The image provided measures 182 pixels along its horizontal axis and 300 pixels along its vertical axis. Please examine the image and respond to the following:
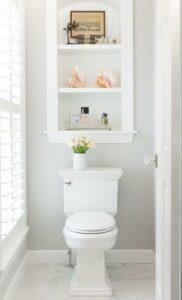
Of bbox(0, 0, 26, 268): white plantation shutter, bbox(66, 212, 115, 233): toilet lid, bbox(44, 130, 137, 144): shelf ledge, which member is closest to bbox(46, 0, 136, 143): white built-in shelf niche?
bbox(44, 130, 137, 144): shelf ledge

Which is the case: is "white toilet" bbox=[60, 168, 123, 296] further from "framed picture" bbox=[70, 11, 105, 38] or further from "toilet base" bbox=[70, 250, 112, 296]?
"framed picture" bbox=[70, 11, 105, 38]

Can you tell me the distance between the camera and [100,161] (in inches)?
128

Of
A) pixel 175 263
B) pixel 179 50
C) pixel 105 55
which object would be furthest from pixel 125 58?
pixel 175 263

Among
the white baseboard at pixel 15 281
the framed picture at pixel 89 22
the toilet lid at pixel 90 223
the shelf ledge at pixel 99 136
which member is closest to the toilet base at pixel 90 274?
the toilet lid at pixel 90 223

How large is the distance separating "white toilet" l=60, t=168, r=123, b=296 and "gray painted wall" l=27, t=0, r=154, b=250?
0.24m

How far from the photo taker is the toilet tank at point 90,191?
298 centimetres

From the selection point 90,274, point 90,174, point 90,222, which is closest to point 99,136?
point 90,174

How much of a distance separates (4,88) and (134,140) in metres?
1.28

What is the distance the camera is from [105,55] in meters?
3.36

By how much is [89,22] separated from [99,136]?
102 cm

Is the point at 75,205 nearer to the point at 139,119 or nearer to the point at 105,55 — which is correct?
the point at 139,119

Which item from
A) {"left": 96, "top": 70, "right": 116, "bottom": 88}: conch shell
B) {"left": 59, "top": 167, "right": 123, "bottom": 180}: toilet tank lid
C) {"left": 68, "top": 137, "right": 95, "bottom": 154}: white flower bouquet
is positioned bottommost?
{"left": 59, "top": 167, "right": 123, "bottom": 180}: toilet tank lid

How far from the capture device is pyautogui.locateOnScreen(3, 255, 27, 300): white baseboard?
2.47m

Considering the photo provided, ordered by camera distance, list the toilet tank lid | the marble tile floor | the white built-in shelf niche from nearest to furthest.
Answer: the marble tile floor → the toilet tank lid → the white built-in shelf niche
